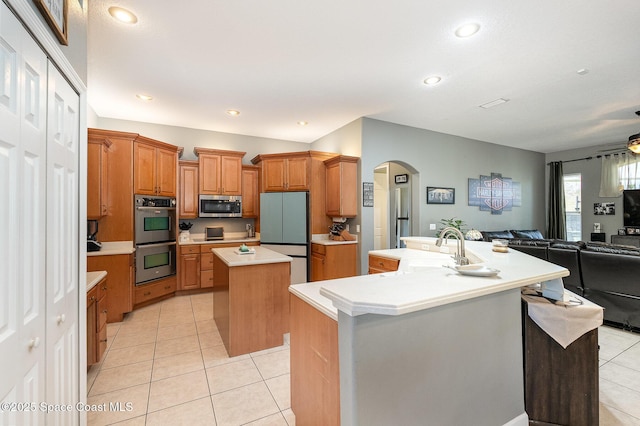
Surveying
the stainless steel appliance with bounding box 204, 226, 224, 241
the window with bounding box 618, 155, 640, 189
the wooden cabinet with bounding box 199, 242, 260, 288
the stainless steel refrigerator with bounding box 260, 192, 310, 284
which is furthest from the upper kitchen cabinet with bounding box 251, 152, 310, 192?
the window with bounding box 618, 155, 640, 189

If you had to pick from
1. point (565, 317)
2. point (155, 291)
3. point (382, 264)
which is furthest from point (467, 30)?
point (155, 291)

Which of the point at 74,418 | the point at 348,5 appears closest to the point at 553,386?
the point at 74,418

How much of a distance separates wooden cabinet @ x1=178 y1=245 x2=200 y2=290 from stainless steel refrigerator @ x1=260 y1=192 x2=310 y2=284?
1133 mm

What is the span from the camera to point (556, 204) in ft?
22.8

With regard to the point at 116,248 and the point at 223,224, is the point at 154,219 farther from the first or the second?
the point at 223,224

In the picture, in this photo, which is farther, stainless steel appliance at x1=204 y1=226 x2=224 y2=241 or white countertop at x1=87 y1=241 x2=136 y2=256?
stainless steel appliance at x1=204 y1=226 x2=224 y2=241

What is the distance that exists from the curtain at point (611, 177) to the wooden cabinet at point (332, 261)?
20.0 feet

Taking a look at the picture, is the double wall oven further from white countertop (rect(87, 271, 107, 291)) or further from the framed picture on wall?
the framed picture on wall

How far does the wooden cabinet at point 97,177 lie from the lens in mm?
3477

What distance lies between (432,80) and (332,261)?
9.55 feet

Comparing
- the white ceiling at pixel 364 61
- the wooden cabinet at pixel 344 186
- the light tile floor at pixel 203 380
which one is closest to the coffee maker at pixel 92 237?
the light tile floor at pixel 203 380

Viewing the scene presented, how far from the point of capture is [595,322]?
1.58 metres

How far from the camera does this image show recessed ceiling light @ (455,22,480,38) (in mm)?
2324

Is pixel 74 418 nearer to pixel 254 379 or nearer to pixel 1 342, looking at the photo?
pixel 1 342
